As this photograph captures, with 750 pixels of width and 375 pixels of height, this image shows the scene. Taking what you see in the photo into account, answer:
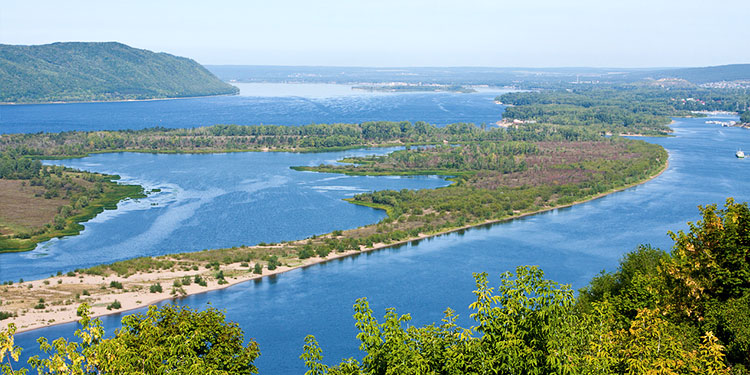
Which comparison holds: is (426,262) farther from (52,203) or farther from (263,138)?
(263,138)

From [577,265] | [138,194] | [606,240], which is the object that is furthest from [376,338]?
[138,194]

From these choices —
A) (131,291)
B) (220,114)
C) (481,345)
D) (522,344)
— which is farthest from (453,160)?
(220,114)

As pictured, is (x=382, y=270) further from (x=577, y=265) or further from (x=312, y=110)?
(x=312, y=110)

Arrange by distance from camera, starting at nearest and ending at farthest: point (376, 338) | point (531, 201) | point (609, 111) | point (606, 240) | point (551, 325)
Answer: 1. point (551, 325)
2. point (376, 338)
3. point (606, 240)
4. point (531, 201)
5. point (609, 111)

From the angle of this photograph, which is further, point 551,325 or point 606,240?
point 606,240

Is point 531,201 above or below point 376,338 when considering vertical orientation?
below

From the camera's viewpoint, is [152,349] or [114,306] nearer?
[152,349]

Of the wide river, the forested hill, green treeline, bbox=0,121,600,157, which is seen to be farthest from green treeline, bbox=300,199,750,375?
the forested hill
